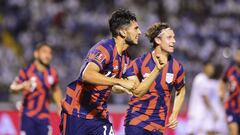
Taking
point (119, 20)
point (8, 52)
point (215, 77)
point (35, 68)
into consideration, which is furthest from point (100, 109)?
point (8, 52)

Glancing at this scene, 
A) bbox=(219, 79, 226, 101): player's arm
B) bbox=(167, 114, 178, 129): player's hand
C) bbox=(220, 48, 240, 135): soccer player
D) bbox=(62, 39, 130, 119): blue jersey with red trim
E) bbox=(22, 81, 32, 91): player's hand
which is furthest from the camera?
bbox=(219, 79, 226, 101): player's arm

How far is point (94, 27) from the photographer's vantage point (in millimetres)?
19562

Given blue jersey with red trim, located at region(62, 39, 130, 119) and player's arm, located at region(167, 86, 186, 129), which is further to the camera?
player's arm, located at region(167, 86, 186, 129)

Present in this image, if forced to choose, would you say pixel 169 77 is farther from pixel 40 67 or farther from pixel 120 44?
pixel 40 67

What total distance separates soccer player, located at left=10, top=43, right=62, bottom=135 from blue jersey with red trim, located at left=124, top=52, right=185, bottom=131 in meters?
2.68

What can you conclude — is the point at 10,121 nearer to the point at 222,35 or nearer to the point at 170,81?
the point at 170,81

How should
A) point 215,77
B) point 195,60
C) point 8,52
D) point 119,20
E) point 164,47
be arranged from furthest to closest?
point 195,60 → point 8,52 → point 215,77 → point 164,47 → point 119,20

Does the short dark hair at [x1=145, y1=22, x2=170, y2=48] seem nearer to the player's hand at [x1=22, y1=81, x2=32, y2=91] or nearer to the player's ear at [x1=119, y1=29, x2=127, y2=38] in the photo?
the player's ear at [x1=119, y1=29, x2=127, y2=38]

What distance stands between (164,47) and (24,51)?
1076 cm

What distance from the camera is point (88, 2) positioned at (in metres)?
20.2

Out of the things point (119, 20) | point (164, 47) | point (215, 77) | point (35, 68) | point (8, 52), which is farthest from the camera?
point (8, 52)

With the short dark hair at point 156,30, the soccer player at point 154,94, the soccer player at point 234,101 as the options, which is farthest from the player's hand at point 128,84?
the soccer player at point 234,101

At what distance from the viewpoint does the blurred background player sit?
14156 mm

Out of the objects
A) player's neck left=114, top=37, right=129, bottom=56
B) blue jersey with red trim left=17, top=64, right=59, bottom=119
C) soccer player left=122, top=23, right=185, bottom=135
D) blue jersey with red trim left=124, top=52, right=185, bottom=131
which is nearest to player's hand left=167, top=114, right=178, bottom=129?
soccer player left=122, top=23, right=185, bottom=135
